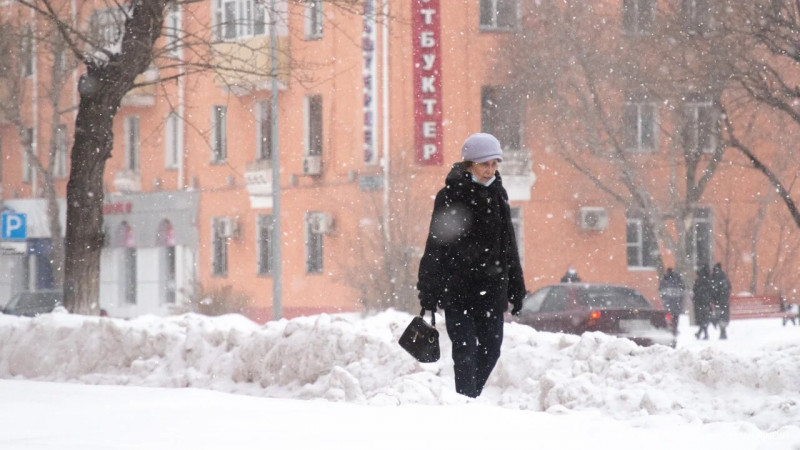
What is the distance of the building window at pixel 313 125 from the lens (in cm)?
3809

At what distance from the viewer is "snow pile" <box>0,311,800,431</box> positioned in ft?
35.5

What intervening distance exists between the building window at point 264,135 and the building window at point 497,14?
6.70 meters

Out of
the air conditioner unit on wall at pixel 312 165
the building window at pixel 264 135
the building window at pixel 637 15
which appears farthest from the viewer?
the building window at pixel 264 135

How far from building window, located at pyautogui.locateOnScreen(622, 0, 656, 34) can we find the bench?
21.6 feet

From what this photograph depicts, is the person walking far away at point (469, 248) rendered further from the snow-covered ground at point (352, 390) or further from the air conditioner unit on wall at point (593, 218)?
the air conditioner unit on wall at point (593, 218)

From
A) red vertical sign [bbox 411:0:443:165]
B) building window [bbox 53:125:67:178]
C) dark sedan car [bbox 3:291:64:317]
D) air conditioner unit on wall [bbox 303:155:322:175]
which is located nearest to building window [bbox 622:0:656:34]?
red vertical sign [bbox 411:0:443:165]

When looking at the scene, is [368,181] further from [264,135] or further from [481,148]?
[481,148]

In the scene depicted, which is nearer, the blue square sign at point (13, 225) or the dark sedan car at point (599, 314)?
the dark sedan car at point (599, 314)

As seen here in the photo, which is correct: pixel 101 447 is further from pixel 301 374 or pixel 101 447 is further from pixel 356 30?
pixel 356 30

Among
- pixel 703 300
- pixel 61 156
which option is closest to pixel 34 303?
pixel 703 300

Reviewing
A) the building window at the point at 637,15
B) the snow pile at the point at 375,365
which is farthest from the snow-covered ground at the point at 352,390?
the building window at the point at 637,15

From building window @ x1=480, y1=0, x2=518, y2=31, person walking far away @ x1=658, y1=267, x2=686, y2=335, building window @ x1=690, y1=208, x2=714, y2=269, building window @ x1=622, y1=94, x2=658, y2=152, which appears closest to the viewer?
person walking far away @ x1=658, y1=267, x2=686, y2=335

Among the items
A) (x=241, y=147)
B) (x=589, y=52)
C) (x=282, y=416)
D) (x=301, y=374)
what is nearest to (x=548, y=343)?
(x=301, y=374)

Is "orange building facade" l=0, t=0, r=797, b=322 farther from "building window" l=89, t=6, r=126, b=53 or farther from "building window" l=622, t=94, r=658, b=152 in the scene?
"building window" l=89, t=6, r=126, b=53
